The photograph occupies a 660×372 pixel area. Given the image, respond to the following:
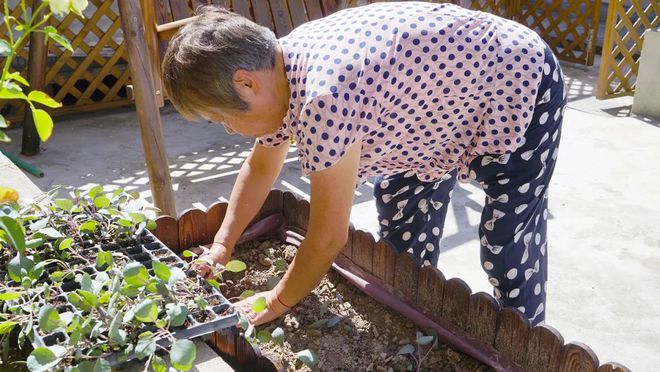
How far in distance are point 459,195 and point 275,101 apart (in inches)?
94.8

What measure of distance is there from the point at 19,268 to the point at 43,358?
30cm

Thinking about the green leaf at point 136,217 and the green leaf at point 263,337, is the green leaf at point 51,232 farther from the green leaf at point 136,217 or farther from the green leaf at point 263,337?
the green leaf at point 263,337

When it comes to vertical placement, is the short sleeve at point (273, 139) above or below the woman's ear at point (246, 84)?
below

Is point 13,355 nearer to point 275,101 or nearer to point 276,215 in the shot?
point 275,101

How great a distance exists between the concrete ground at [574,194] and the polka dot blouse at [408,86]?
43.2 inches

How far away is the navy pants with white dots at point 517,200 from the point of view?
5.65 ft

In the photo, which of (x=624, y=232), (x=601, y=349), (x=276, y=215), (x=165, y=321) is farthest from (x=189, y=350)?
(x=624, y=232)

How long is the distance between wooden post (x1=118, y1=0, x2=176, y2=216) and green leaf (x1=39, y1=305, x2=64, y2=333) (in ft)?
5.77

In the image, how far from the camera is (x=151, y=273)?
1.45 m

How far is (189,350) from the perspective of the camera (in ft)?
3.50

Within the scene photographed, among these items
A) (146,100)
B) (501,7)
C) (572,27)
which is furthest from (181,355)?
(501,7)

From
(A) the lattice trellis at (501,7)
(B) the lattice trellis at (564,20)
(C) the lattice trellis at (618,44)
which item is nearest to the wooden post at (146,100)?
(C) the lattice trellis at (618,44)

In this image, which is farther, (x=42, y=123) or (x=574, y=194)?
(x=574, y=194)

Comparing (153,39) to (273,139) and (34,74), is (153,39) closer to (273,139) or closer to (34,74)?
(34,74)
